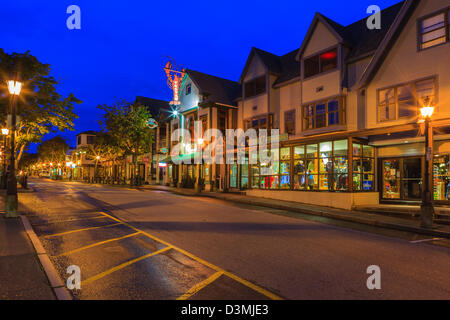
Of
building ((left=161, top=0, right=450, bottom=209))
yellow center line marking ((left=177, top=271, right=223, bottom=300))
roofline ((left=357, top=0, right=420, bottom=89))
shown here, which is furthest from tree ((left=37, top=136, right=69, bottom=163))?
yellow center line marking ((left=177, top=271, right=223, bottom=300))

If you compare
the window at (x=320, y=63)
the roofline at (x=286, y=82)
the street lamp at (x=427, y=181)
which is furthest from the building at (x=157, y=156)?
the street lamp at (x=427, y=181)

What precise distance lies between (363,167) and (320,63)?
7538 mm

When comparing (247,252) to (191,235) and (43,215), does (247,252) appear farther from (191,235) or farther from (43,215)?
(43,215)

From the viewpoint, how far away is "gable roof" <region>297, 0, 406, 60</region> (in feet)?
62.4

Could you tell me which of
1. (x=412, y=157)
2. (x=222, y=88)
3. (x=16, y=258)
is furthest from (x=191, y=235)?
(x=222, y=88)

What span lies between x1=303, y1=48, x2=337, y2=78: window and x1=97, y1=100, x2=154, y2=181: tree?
2527 cm

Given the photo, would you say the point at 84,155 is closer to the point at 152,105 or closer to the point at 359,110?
the point at 152,105

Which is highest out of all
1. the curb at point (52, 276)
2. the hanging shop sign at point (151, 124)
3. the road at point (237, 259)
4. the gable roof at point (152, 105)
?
the gable roof at point (152, 105)

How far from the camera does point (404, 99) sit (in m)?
17.0

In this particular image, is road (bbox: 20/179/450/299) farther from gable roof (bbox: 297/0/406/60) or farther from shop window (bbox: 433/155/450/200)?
gable roof (bbox: 297/0/406/60)

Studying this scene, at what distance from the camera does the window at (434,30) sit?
15422 millimetres

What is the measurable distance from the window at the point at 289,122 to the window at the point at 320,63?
3.12 metres

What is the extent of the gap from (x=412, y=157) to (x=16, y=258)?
1815 centimetres

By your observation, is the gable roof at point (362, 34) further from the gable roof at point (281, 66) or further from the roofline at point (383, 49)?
the gable roof at point (281, 66)
